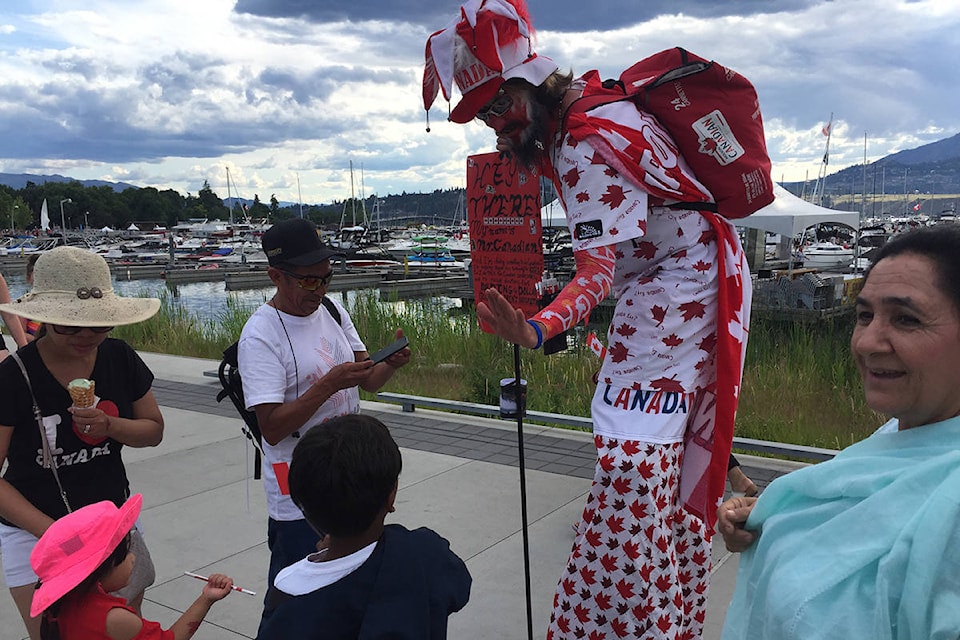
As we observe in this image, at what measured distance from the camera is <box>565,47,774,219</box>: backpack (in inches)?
95.3

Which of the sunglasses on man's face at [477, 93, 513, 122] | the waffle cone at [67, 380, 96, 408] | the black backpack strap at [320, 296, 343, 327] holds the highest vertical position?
the sunglasses on man's face at [477, 93, 513, 122]

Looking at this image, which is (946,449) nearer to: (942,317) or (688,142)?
(942,317)

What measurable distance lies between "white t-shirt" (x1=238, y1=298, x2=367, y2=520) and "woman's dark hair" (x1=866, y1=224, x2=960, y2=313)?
1965 mm

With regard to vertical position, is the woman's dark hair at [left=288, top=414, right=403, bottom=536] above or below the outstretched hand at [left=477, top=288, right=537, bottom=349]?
below

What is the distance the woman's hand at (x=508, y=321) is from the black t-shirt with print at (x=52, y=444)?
1546 millimetres

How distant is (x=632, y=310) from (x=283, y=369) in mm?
1238

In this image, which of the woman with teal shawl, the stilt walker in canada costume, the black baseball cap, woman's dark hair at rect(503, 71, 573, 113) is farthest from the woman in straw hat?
the woman with teal shawl

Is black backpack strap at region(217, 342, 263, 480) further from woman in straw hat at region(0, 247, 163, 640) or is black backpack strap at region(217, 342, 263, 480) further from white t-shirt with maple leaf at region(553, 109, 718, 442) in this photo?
white t-shirt with maple leaf at region(553, 109, 718, 442)

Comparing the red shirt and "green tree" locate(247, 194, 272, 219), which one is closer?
the red shirt

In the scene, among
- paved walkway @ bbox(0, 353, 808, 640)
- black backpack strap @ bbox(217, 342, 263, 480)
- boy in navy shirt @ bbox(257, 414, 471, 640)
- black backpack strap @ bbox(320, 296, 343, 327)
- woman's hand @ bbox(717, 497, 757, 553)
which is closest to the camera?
woman's hand @ bbox(717, 497, 757, 553)

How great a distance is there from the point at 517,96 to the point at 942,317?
62.9 inches

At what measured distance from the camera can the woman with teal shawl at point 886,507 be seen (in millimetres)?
1084

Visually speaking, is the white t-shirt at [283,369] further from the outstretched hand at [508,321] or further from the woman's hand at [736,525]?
the woman's hand at [736,525]

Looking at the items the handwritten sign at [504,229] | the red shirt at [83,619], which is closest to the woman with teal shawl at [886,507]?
the red shirt at [83,619]
